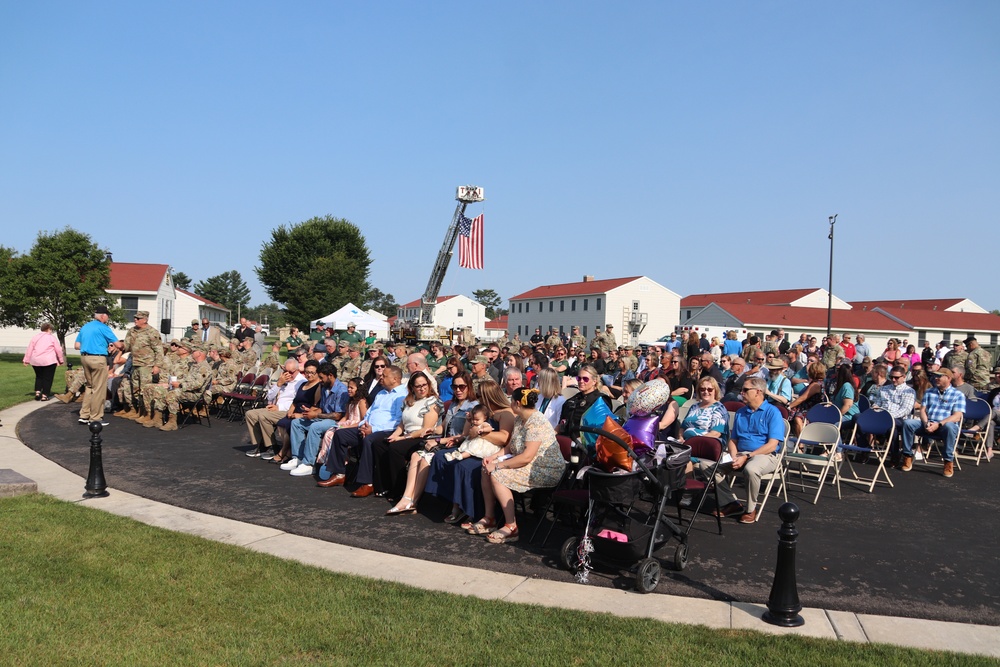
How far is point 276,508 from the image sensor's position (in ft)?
23.4

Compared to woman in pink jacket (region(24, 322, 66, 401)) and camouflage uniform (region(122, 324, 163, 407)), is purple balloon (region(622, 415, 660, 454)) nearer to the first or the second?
camouflage uniform (region(122, 324, 163, 407))

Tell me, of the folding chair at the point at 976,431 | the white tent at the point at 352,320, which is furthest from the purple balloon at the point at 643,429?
the white tent at the point at 352,320

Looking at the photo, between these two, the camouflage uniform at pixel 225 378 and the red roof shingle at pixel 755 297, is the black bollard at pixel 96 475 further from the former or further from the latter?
the red roof shingle at pixel 755 297

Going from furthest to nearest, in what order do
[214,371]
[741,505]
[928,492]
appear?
[214,371], [928,492], [741,505]

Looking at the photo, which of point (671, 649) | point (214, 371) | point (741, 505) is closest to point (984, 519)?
point (741, 505)

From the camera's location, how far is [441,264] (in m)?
37.8

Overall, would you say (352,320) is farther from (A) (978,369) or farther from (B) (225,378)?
(A) (978,369)

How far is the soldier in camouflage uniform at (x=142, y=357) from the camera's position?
1263 centimetres

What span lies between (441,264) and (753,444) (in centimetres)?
3134

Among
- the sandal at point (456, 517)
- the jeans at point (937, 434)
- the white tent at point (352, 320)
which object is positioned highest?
the white tent at point (352, 320)

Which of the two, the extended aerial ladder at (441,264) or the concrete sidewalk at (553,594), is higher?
the extended aerial ladder at (441,264)

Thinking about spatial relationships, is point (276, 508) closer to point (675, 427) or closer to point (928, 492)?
point (675, 427)

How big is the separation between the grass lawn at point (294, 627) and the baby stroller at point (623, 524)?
0.76m

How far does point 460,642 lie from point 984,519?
227 inches
